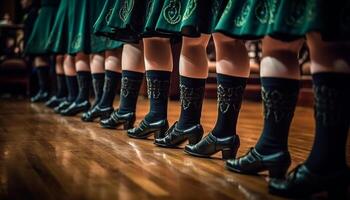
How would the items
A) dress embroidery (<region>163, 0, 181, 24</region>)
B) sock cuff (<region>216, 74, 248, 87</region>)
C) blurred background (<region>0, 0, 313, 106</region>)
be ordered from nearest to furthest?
1. sock cuff (<region>216, 74, 248, 87</region>)
2. dress embroidery (<region>163, 0, 181, 24</region>)
3. blurred background (<region>0, 0, 313, 106</region>)

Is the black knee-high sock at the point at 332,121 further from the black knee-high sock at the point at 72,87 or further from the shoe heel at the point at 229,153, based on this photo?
the black knee-high sock at the point at 72,87

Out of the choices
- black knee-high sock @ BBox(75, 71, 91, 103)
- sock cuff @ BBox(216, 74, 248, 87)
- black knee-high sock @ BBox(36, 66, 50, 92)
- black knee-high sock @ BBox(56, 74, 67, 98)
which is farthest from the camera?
black knee-high sock @ BBox(36, 66, 50, 92)

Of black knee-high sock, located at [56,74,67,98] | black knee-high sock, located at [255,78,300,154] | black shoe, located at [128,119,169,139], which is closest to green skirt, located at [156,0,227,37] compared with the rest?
black knee-high sock, located at [255,78,300,154]

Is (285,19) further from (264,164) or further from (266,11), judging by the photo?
(264,164)

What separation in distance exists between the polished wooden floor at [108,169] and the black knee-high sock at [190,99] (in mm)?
103

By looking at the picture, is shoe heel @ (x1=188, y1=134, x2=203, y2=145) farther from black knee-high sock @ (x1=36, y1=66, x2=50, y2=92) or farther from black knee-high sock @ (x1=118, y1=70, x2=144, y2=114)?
black knee-high sock @ (x1=36, y1=66, x2=50, y2=92)

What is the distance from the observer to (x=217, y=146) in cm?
123

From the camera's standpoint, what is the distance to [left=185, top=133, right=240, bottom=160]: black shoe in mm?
1217

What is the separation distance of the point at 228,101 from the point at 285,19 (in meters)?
0.37

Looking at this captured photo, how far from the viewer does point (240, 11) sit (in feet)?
3.37

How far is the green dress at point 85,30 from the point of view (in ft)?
7.17

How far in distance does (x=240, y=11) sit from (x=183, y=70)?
1.30 ft

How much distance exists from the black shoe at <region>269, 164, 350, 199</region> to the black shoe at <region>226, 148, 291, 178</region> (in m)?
0.10

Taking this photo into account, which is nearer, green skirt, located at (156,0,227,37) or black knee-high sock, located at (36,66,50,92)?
green skirt, located at (156,0,227,37)
